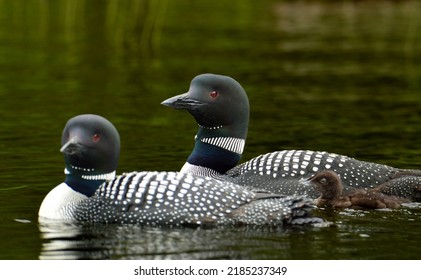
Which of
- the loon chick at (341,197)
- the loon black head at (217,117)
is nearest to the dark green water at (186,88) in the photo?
the loon chick at (341,197)

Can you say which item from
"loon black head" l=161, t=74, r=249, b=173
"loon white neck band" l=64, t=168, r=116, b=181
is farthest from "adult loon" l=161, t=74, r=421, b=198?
"loon white neck band" l=64, t=168, r=116, b=181

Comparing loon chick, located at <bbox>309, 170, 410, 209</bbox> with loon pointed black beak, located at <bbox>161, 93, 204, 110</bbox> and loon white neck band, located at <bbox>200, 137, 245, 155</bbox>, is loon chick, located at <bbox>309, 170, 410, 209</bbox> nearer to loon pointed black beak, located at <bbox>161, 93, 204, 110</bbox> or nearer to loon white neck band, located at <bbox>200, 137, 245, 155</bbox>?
loon white neck band, located at <bbox>200, 137, 245, 155</bbox>

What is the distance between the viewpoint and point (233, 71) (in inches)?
617

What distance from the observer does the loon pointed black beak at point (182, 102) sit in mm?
8516

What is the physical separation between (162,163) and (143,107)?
134 inches

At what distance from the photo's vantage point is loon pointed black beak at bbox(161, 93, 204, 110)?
8516mm

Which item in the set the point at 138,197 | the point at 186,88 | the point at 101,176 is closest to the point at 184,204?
the point at 138,197

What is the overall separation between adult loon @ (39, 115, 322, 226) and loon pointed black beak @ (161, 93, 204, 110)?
3.72 feet

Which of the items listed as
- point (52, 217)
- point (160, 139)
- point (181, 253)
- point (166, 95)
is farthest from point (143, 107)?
point (181, 253)

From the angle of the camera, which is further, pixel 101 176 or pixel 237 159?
pixel 237 159

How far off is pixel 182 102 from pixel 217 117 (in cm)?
31

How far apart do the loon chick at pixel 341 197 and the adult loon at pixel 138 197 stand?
760mm

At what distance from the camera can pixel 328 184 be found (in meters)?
8.03

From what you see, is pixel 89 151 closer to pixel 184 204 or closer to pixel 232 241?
pixel 184 204
